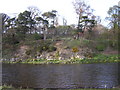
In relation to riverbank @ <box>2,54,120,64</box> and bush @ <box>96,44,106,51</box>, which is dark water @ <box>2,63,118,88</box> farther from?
bush @ <box>96,44,106,51</box>

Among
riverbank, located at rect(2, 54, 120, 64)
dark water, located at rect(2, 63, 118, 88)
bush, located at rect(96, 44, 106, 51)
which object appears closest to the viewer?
dark water, located at rect(2, 63, 118, 88)

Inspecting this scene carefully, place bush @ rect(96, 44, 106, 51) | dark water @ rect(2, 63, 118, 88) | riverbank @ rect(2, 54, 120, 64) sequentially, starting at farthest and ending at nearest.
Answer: bush @ rect(96, 44, 106, 51)
riverbank @ rect(2, 54, 120, 64)
dark water @ rect(2, 63, 118, 88)

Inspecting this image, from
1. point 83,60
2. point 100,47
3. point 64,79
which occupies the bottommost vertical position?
point 64,79

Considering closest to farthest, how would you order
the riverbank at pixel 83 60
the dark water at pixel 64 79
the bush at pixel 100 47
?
the dark water at pixel 64 79, the riverbank at pixel 83 60, the bush at pixel 100 47

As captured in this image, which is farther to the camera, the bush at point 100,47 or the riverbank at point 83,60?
the bush at point 100,47

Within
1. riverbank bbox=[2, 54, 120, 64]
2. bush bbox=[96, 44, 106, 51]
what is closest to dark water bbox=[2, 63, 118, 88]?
riverbank bbox=[2, 54, 120, 64]

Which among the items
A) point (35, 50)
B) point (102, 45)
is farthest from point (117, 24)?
point (35, 50)

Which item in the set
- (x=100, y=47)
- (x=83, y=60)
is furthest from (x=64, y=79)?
(x=100, y=47)

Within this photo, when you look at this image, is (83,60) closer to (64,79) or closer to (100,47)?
(100,47)

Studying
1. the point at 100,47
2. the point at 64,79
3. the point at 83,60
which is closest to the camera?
the point at 64,79

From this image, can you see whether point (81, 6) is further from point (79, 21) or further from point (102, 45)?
point (102, 45)

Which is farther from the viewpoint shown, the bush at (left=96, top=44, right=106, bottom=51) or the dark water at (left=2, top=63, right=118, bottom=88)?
the bush at (left=96, top=44, right=106, bottom=51)

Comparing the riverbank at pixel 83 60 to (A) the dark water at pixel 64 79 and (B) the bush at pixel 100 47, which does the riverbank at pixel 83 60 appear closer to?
(B) the bush at pixel 100 47

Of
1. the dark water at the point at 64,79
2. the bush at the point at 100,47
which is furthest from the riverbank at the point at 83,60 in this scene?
the dark water at the point at 64,79
